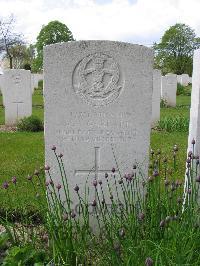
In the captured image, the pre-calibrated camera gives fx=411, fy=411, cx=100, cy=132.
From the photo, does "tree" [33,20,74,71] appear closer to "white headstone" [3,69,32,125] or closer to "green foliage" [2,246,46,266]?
"white headstone" [3,69,32,125]

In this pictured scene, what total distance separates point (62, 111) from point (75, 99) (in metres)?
0.17

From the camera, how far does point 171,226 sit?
114 inches

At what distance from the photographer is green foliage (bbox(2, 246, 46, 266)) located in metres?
3.15

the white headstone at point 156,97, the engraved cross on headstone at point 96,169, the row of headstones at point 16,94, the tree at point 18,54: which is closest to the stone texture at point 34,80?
the tree at point 18,54

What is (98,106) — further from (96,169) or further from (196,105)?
(196,105)

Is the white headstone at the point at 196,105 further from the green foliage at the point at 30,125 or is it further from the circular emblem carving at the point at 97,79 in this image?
the green foliage at the point at 30,125

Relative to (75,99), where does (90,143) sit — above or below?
below

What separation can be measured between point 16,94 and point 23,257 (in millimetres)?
9020

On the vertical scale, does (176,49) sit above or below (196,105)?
above

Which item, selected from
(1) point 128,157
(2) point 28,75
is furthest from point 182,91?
(1) point 128,157

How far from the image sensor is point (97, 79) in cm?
397

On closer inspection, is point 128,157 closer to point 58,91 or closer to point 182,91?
point 58,91

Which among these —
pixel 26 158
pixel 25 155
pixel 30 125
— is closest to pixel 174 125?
pixel 30 125

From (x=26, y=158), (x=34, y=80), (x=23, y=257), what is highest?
(x=34, y=80)
